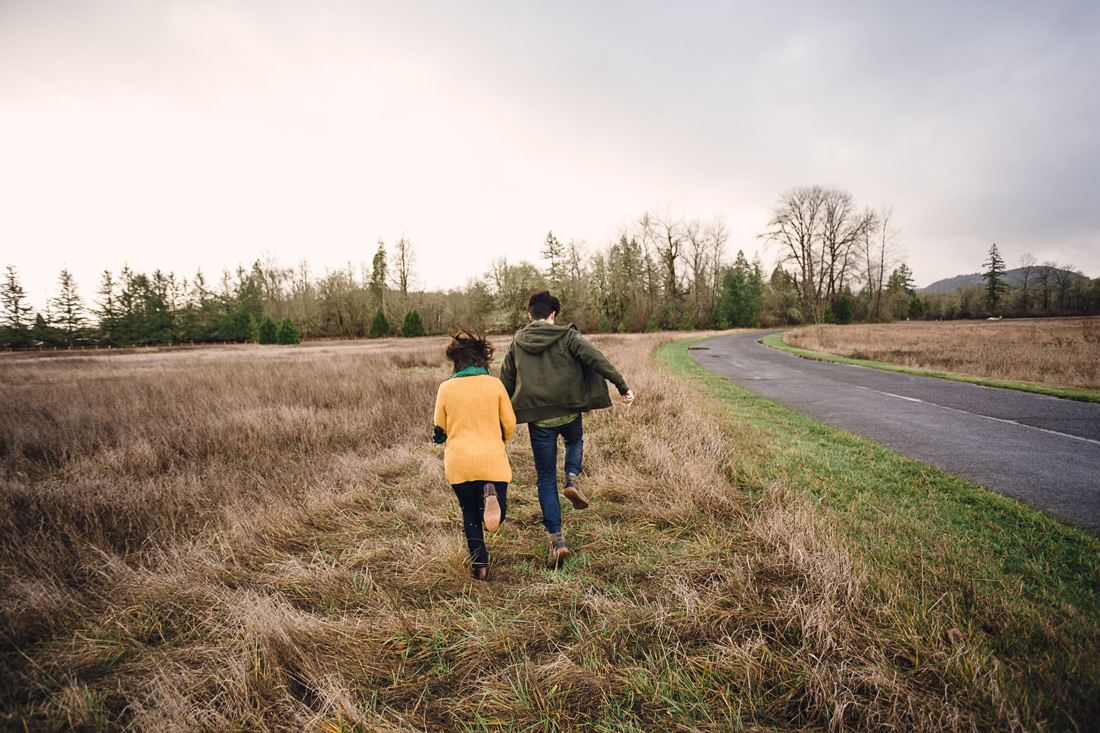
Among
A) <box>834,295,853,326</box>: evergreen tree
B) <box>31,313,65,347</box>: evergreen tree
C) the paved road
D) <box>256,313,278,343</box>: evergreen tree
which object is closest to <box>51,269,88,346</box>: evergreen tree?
<box>31,313,65,347</box>: evergreen tree

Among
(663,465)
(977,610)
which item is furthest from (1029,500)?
(663,465)

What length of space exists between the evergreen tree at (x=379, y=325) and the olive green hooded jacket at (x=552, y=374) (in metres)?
43.8

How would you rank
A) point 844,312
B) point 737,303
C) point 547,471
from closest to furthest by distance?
point 547,471, point 844,312, point 737,303

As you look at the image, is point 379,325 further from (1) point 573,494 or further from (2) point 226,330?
(1) point 573,494

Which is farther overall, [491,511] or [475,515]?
[475,515]

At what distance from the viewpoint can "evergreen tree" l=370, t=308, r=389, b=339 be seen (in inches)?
1694

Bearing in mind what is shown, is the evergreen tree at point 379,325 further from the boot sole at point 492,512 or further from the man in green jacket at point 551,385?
the boot sole at point 492,512

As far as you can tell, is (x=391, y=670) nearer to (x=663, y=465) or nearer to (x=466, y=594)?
(x=466, y=594)

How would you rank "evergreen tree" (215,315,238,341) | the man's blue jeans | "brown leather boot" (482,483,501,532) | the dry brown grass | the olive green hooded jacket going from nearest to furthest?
"brown leather boot" (482,483,501,532), the man's blue jeans, the olive green hooded jacket, the dry brown grass, "evergreen tree" (215,315,238,341)

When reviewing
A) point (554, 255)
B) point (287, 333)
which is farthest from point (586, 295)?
point (287, 333)

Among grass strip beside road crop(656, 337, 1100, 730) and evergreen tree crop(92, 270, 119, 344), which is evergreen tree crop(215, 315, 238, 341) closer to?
evergreen tree crop(92, 270, 119, 344)

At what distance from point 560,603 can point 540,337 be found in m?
1.88

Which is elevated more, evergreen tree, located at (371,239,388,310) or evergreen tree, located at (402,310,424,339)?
evergreen tree, located at (371,239,388,310)

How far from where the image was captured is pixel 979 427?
6.15 metres
